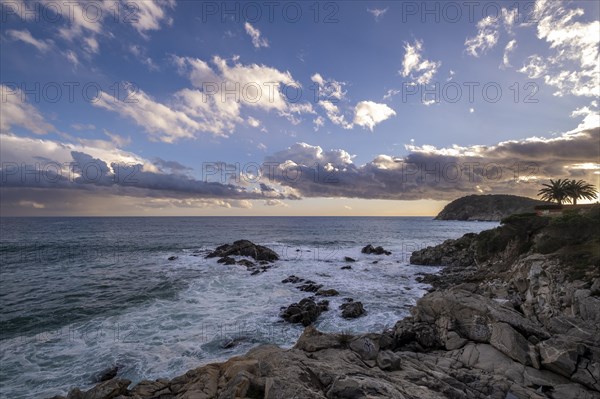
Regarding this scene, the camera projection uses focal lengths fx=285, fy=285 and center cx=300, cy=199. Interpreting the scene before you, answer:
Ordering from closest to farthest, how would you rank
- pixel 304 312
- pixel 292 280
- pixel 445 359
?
pixel 445 359, pixel 304 312, pixel 292 280

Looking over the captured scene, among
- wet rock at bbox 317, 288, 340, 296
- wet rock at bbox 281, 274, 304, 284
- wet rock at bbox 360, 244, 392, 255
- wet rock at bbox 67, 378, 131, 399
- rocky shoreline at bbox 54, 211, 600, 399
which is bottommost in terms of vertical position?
wet rock at bbox 360, 244, 392, 255

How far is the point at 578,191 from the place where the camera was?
47.3m

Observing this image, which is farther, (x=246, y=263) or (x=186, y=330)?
(x=246, y=263)

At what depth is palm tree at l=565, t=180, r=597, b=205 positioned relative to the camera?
47.2 meters

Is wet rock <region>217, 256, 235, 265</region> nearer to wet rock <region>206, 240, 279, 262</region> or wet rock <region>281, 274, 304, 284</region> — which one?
wet rock <region>206, 240, 279, 262</region>

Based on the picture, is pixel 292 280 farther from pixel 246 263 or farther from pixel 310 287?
pixel 246 263

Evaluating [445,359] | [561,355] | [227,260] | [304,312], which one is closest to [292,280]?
[304,312]

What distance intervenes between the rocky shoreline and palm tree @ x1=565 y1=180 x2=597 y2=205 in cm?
3754

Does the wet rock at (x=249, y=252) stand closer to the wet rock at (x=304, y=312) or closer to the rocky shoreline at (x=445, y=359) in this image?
the wet rock at (x=304, y=312)

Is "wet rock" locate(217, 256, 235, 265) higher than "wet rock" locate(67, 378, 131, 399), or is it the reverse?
"wet rock" locate(67, 378, 131, 399)

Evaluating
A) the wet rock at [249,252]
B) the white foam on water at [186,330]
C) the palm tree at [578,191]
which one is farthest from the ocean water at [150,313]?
the palm tree at [578,191]

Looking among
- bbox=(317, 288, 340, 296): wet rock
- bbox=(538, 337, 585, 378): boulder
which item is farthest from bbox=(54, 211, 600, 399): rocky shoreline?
bbox=(317, 288, 340, 296): wet rock

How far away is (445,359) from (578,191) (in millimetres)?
53317

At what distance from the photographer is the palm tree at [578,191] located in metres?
47.2
